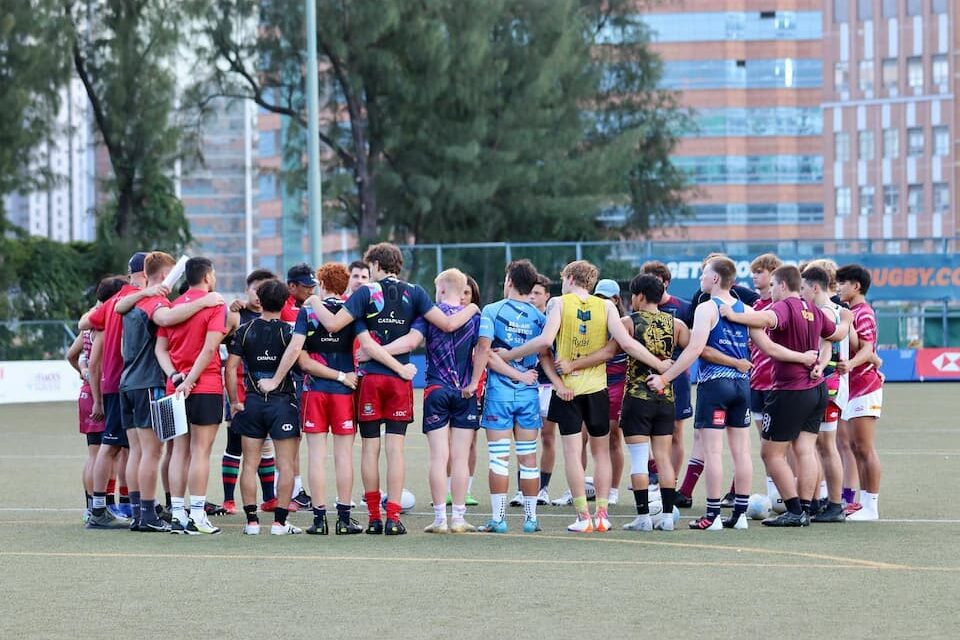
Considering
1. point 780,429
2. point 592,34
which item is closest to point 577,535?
point 780,429

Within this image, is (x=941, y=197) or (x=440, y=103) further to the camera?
(x=941, y=197)

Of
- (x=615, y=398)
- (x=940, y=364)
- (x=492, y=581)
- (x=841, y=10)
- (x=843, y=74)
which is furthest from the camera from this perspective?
(x=843, y=74)

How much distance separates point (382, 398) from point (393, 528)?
0.89 metres

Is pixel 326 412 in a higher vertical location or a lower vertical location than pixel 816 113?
lower

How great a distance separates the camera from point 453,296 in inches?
437

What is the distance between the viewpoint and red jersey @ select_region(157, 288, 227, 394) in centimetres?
1108

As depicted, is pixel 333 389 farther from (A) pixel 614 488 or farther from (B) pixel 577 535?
(A) pixel 614 488

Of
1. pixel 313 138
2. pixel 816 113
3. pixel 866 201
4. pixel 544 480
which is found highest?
pixel 816 113

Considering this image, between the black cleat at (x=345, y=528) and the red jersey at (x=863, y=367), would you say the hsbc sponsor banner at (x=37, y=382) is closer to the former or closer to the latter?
the black cleat at (x=345, y=528)

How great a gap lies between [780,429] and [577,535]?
162 centimetres

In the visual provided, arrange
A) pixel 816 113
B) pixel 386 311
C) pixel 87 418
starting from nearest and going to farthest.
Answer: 1. pixel 386 311
2. pixel 87 418
3. pixel 816 113

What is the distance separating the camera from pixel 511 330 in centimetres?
→ 1116

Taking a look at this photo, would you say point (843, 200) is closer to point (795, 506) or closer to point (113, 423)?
point (795, 506)

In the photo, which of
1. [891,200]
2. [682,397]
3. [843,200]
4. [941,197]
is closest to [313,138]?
[682,397]
